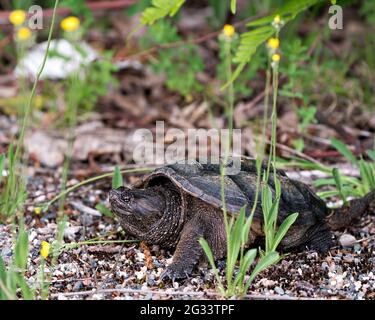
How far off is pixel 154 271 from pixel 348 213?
1.06 m

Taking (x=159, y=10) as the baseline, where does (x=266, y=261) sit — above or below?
below

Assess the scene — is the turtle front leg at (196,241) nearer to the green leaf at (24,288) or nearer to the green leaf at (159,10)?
the green leaf at (24,288)

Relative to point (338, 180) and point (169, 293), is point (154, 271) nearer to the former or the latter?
point (169, 293)

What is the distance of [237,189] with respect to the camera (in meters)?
3.10

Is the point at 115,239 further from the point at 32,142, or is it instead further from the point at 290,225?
the point at 32,142

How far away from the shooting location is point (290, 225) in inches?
122

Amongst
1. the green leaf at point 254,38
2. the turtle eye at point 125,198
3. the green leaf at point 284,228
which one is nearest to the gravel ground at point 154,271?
the green leaf at point 284,228

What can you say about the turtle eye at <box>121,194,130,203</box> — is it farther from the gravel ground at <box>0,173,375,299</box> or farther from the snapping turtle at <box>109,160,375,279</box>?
the gravel ground at <box>0,173,375,299</box>

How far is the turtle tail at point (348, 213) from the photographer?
3.45 metres

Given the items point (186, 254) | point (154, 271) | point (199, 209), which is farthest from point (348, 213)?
point (154, 271)

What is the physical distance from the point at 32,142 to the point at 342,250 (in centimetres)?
240
